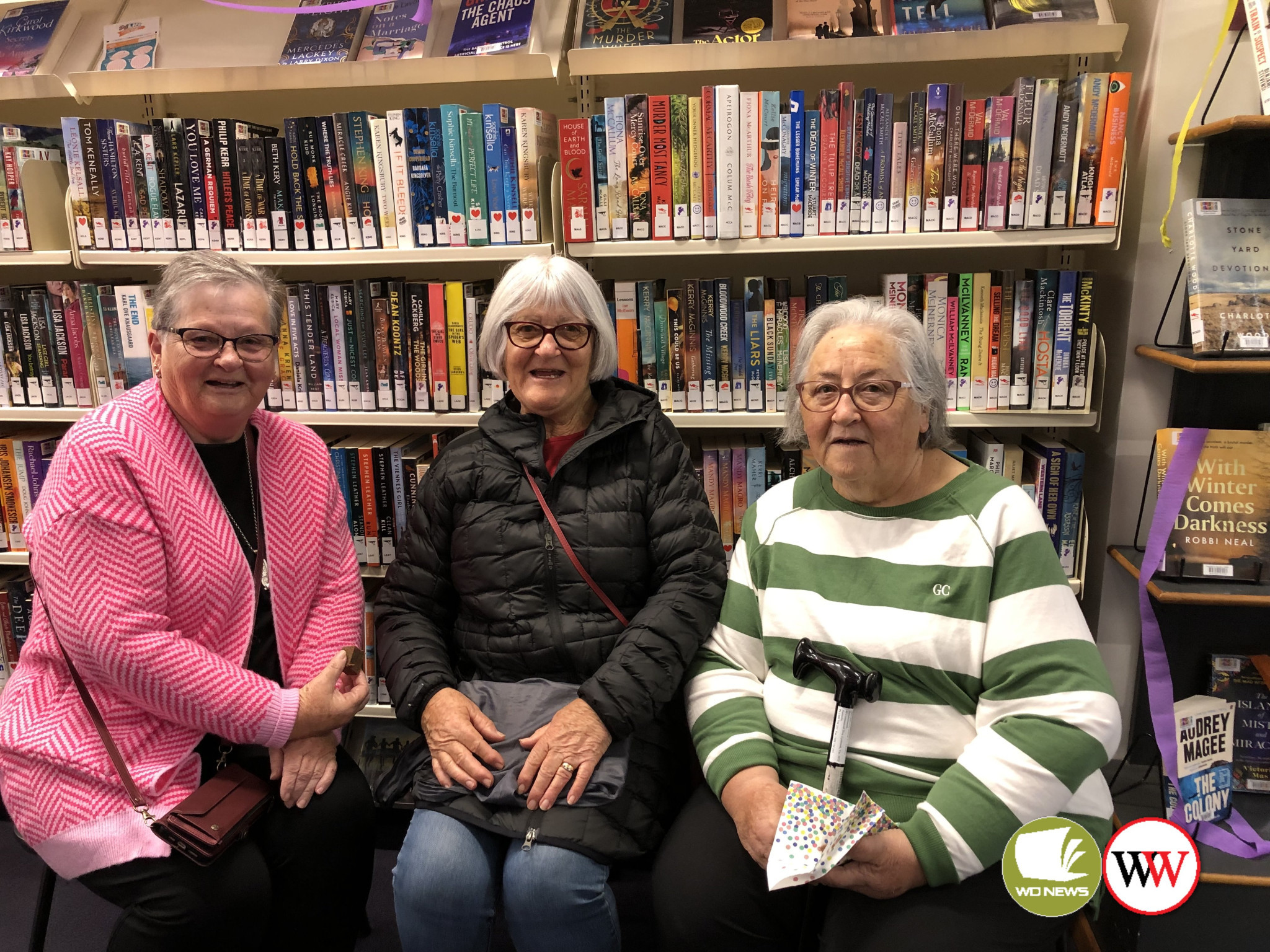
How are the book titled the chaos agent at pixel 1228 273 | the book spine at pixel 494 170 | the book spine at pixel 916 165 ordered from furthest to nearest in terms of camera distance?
the book spine at pixel 494 170 < the book spine at pixel 916 165 < the book titled the chaos agent at pixel 1228 273

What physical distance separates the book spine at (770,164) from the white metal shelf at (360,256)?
47cm

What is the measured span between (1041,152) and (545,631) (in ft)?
4.47

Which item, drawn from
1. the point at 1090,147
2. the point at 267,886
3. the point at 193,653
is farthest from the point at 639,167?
the point at 267,886

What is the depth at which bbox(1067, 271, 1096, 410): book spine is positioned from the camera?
186cm

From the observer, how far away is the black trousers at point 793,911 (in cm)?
123

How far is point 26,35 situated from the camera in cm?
227

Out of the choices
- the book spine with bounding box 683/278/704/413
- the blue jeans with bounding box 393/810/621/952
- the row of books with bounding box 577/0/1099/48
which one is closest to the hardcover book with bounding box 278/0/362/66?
the row of books with bounding box 577/0/1099/48

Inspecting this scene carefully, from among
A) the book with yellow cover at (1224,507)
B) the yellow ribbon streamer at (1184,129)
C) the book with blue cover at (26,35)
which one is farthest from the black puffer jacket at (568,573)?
the book with blue cover at (26,35)

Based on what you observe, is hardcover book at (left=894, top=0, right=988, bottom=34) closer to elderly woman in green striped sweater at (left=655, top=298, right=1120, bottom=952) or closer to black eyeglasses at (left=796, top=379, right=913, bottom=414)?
elderly woman in green striped sweater at (left=655, top=298, right=1120, bottom=952)

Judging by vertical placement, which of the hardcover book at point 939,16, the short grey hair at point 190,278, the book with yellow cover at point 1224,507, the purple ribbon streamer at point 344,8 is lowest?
the book with yellow cover at point 1224,507

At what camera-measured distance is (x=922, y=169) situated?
6.00 ft

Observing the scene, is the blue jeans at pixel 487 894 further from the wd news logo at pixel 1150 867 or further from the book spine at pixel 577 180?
the book spine at pixel 577 180

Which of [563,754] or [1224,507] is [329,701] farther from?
[1224,507]

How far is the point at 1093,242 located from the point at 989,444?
47 cm
